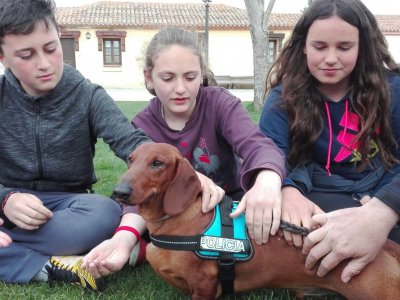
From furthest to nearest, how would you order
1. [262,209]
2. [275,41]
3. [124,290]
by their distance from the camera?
[275,41] < [124,290] < [262,209]

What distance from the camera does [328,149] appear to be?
2.54 metres

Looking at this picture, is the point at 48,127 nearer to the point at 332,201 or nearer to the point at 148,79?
the point at 148,79

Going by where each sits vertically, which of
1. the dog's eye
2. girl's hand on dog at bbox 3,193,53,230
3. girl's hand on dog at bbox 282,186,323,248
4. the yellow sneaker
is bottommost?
the yellow sneaker

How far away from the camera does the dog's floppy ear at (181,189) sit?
2.05 metres

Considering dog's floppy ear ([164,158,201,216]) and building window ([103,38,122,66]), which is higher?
dog's floppy ear ([164,158,201,216])

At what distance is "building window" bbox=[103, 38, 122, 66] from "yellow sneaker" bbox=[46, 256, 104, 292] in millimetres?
26913

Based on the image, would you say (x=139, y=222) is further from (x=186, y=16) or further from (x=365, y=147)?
(x=186, y=16)

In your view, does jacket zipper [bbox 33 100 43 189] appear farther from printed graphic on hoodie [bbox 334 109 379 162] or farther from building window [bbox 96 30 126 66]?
building window [bbox 96 30 126 66]

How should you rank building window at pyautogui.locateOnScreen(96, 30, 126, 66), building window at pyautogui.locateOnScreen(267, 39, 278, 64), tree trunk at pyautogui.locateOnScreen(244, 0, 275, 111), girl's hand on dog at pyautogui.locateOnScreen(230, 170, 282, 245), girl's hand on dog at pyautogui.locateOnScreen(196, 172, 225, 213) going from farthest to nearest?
building window at pyautogui.locateOnScreen(267, 39, 278, 64) < building window at pyautogui.locateOnScreen(96, 30, 126, 66) < tree trunk at pyautogui.locateOnScreen(244, 0, 275, 111) < girl's hand on dog at pyautogui.locateOnScreen(196, 172, 225, 213) < girl's hand on dog at pyautogui.locateOnScreen(230, 170, 282, 245)

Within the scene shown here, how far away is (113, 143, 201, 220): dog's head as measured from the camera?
6.57 feet

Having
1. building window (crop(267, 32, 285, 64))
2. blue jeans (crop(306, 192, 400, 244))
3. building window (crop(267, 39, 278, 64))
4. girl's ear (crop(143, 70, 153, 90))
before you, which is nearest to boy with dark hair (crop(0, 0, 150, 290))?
girl's ear (crop(143, 70, 153, 90))

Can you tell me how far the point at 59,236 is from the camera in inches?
100

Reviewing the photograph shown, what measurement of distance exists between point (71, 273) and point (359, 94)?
5.79 ft

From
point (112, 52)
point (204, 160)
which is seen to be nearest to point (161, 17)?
point (112, 52)
